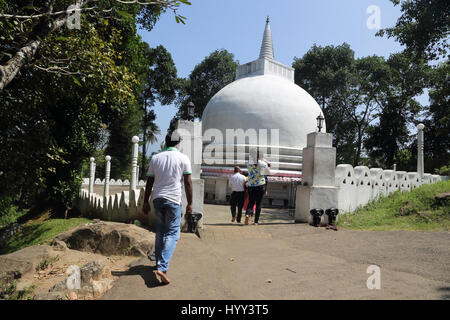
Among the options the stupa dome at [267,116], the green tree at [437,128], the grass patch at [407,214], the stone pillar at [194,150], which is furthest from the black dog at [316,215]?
the green tree at [437,128]

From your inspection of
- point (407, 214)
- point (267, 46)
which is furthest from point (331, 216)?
point (267, 46)

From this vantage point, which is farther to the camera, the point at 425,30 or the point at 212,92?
the point at 212,92

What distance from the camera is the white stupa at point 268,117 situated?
15633 millimetres

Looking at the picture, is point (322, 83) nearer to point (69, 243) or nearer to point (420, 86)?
point (420, 86)

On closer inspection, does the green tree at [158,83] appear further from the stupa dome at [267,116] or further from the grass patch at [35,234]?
the grass patch at [35,234]

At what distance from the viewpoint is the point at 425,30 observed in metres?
12.6

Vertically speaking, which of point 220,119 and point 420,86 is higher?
point 420,86

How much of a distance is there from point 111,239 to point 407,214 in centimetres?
718

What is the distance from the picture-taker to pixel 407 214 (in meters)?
7.95

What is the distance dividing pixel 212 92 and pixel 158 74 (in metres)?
5.60

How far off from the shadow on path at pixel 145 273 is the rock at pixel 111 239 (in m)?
0.77

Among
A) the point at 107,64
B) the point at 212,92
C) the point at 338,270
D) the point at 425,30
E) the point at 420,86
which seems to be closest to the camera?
the point at 338,270

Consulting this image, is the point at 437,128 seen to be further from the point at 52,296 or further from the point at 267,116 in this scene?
the point at 52,296
